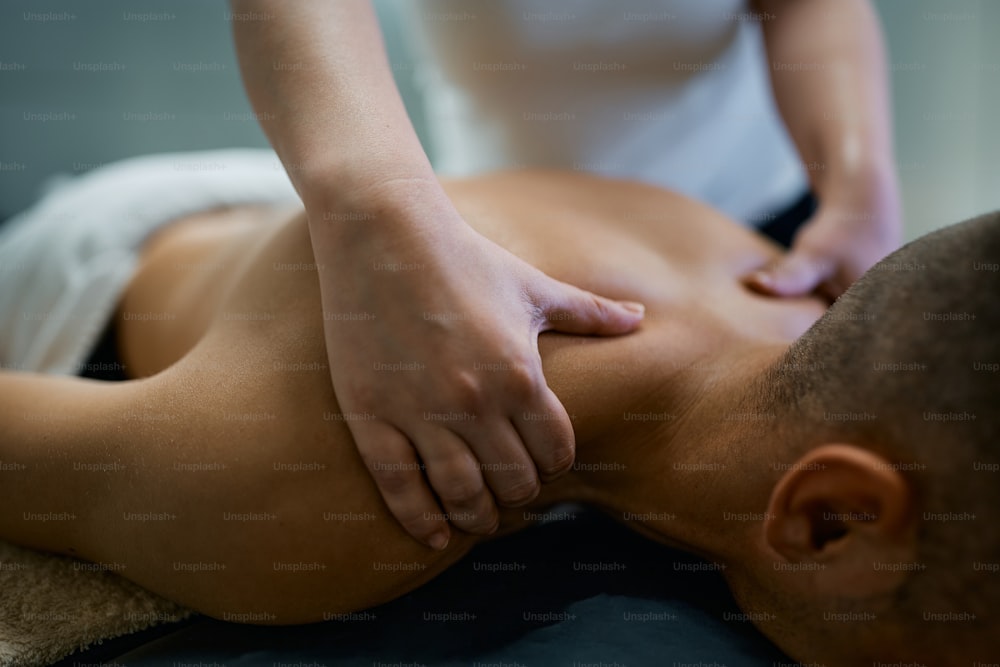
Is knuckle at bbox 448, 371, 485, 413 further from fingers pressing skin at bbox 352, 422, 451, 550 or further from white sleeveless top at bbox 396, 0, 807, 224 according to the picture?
white sleeveless top at bbox 396, 0, 807, 224

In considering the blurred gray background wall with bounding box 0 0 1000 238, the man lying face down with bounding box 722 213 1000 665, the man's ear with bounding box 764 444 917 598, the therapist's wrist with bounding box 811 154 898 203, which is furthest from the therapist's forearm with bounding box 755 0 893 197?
the blurred gray background wall with bounding box 0 0 1000 238

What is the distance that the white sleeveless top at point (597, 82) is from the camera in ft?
3.74

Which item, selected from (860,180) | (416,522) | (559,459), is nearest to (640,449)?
(559,459)

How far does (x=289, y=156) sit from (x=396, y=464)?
310 millimetres

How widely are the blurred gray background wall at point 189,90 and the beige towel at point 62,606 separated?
4.97 feet

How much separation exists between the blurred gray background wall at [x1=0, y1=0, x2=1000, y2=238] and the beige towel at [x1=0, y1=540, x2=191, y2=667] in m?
1.52

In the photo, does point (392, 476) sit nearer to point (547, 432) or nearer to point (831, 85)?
point (547, 432)

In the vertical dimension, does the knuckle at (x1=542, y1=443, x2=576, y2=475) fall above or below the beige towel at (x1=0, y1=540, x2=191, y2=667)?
above

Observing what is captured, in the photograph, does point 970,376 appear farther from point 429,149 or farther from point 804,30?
point 429,149

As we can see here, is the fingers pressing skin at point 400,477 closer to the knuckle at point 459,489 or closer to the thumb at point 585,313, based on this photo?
the knuckle at point 459,489

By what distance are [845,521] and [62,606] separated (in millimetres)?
692

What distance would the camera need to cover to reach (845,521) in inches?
25.0

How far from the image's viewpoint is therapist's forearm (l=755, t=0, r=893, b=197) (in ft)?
3.67

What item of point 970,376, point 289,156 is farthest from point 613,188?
point 970,376
